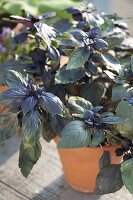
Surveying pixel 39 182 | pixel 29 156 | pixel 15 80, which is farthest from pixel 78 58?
pixel 39 182

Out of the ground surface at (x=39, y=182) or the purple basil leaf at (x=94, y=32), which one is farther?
the ground surface at (x=39, y=182)

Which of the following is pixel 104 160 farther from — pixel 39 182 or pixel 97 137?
pixel 39 182

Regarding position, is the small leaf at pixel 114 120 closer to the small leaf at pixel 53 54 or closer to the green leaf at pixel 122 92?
the green leaf at pixel 122 92

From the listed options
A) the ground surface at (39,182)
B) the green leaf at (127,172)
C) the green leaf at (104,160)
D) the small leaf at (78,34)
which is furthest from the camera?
the ground surface at (39,182)

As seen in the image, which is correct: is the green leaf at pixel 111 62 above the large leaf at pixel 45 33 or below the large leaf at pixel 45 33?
below

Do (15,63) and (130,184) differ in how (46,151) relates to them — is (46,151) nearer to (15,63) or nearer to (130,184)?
(15,63)

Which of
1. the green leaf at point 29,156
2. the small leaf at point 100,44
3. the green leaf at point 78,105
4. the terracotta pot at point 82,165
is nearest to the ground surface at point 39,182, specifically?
the terracotta pot at point 82,165

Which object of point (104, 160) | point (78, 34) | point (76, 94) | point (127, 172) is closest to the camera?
point (127, 172)

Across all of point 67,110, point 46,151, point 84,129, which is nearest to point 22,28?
point 46,151
